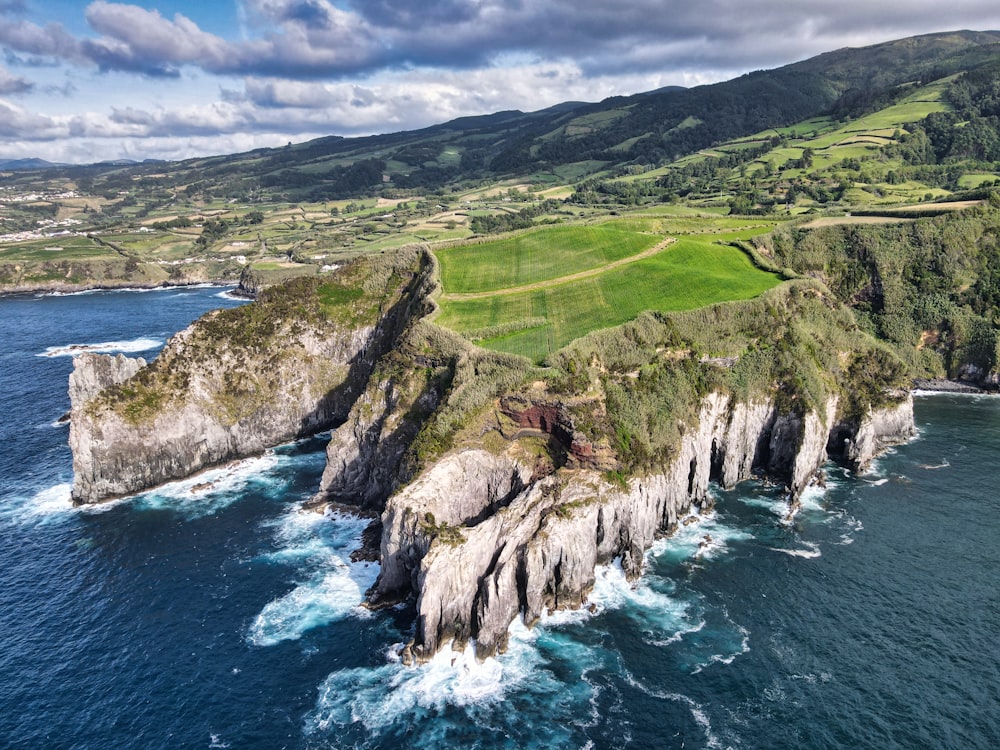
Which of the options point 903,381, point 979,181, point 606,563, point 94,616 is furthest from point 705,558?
point 979,181

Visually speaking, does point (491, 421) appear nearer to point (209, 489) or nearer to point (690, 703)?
point (690, 703)

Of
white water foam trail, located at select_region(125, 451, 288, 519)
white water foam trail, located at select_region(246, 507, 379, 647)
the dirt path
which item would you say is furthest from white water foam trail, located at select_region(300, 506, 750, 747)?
the dirt path

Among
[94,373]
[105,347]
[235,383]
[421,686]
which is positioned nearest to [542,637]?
[421,686]

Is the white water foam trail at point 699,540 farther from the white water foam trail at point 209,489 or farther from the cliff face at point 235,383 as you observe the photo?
the white water foam trail at point 209,489

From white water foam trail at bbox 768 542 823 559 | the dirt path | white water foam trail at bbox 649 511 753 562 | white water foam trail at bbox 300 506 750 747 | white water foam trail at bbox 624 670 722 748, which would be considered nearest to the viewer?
white water foam trail at bbox 624 670 722 748

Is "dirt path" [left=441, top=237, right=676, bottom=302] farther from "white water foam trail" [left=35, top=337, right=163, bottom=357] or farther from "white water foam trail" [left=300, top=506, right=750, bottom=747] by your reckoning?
"white water foam trail" [left=35, top=337, right=163, bottom=357]

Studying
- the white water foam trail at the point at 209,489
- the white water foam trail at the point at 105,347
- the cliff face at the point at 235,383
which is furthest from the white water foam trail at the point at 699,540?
the white water foam trail at the point at 105,347
